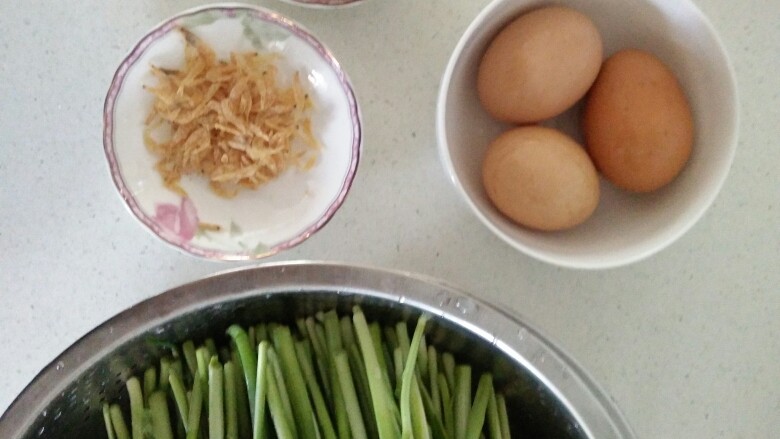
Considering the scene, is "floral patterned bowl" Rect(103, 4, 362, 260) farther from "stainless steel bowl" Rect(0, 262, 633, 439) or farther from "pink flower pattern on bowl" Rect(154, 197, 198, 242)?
"stainless steel bowl" Rect(0, 262, 633, 439)

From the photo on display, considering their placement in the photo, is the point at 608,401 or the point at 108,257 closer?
the point at 608,401

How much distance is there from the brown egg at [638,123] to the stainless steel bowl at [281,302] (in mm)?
202

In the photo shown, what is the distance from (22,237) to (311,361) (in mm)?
337

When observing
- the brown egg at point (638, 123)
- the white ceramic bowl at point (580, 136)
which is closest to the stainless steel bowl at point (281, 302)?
the white ceramic bowl at point (580, 136)

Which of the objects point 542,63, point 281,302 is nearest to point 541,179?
point 542,63

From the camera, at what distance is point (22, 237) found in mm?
725

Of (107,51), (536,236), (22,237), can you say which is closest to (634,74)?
(536,236)

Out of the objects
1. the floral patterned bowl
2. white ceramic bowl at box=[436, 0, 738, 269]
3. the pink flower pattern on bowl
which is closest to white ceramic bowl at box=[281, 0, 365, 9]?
the floral patterned bowl

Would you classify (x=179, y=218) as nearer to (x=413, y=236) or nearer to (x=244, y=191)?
(x=244, y=191)

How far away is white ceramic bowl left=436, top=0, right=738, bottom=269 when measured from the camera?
2.17ft

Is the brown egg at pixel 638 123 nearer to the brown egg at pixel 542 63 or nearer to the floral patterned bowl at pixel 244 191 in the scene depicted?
the brown egg at pixel 542 63

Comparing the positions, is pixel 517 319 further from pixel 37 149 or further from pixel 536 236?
pixel 37 149

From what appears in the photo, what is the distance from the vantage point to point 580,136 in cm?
73

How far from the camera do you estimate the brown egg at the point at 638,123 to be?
2.15 feet
